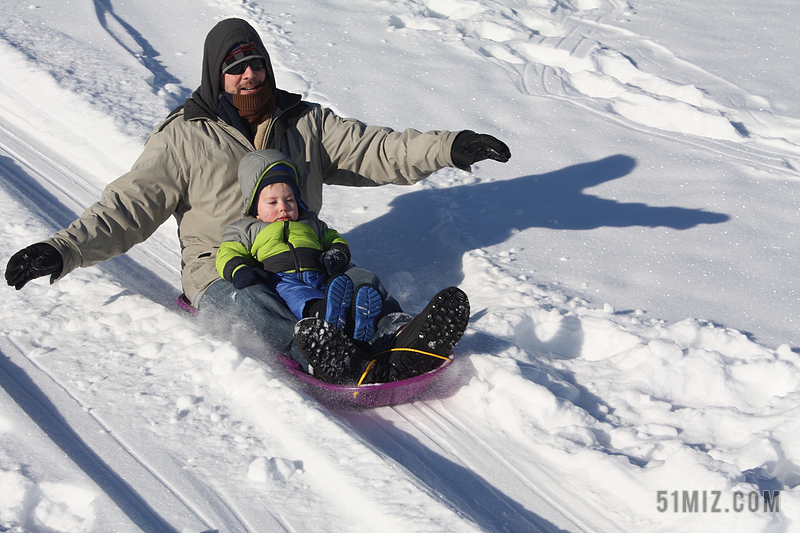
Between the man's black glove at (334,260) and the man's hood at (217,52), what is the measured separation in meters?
0.82

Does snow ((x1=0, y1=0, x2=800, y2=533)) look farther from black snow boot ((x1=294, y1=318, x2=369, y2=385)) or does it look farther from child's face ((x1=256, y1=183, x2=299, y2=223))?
child's face ((x1=256, y1=183, x2=299, y2=223))

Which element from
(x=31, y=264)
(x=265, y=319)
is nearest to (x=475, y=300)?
(x=265, y=319)

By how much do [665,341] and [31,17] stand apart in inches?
222

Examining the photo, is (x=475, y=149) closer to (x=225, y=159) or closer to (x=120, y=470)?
(x=225, y=159)

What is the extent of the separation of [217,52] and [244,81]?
6.2 inches

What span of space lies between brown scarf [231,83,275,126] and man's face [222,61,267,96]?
18 mm

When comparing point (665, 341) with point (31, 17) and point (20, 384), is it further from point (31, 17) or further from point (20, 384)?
point (31, 17)

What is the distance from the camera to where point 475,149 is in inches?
110

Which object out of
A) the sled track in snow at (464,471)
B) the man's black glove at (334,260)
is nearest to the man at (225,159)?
the man's black glove at (334,260)

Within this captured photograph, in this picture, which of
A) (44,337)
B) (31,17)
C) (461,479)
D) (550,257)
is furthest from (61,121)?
(461,479)

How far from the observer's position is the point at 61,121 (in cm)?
445

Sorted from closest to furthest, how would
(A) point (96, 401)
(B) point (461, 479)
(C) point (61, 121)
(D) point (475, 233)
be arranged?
(B) point (461, 479)
(A) point (96, 401)
(D) point (475, 233)
(C) point (61, 121)

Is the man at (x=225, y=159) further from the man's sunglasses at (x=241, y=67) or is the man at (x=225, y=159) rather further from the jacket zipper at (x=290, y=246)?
the jacket zipper at (x=290, y=246)

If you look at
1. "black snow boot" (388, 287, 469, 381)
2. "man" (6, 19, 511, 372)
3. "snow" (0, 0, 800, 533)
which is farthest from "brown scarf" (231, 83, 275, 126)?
"black snow boot" (388, 287, 469, 381)
